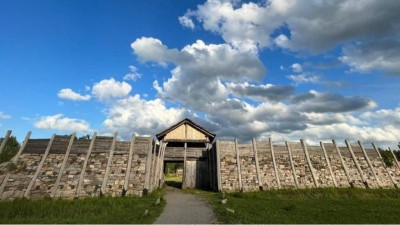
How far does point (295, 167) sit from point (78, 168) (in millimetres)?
17012

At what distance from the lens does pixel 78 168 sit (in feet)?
65.3

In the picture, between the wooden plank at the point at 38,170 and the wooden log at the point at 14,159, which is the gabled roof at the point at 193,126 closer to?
the wooden plank at the point at 38,170

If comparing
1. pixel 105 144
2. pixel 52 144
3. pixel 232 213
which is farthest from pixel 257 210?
pixel 52 144

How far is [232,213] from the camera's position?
40.5 ft

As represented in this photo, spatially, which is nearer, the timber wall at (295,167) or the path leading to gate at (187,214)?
the path leading to gate at (187,214)

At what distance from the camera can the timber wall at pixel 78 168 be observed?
60.8ft

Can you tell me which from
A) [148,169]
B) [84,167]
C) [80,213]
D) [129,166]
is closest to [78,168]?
[84,167]

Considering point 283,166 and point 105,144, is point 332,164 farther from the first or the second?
point 105,144

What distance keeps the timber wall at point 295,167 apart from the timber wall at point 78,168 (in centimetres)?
631

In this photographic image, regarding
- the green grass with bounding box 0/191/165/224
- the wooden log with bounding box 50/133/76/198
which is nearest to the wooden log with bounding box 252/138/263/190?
the green grass with bounding box 0/191/165/224

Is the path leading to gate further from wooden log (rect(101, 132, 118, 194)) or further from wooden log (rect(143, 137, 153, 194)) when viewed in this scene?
wooden log (rect(101, 132, 118, 194))

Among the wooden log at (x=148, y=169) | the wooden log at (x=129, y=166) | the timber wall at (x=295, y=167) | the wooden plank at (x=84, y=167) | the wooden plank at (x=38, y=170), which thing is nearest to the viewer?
the wooden plank at (x=38, y=170)

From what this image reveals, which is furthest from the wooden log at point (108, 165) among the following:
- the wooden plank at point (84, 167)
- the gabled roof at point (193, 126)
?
the gabled roof at point (193, 126)

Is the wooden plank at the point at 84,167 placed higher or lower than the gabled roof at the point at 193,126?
lower
